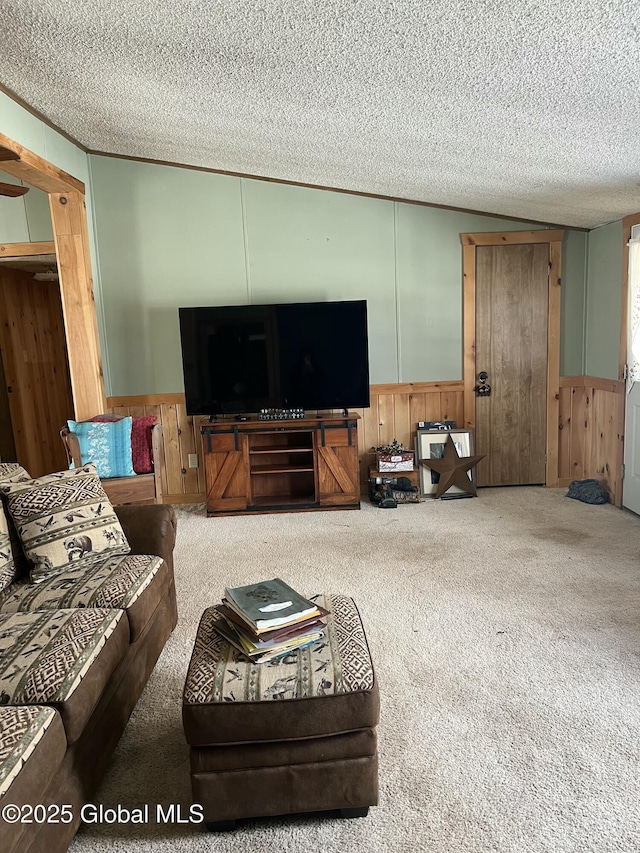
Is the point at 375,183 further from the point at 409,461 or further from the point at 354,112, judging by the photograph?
the point at 409,461

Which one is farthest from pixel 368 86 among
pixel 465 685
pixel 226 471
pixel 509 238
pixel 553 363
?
pixel 553 363

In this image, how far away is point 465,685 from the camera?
2439 mm

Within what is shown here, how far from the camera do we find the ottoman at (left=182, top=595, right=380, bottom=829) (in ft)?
5.62

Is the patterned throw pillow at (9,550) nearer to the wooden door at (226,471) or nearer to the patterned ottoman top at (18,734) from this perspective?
the patterned ottoman top at (18,734)

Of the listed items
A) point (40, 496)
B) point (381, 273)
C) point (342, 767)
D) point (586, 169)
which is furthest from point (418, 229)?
point (342, 767)

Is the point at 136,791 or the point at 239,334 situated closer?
the point at 136,791

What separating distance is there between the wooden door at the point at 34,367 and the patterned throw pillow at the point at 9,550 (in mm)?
3816

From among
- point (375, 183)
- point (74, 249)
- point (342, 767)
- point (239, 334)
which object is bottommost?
point (342, 767)

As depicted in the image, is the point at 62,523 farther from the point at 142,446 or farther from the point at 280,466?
the point at 280,466

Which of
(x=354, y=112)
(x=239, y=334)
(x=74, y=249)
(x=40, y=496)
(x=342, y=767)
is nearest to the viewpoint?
(x=342, y=767)

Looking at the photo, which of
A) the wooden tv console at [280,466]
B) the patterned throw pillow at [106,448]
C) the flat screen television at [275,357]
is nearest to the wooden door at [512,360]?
the flat screen television at [275,357]

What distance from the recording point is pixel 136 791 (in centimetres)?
194

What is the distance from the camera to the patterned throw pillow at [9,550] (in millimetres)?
2436

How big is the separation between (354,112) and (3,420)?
188 inches
